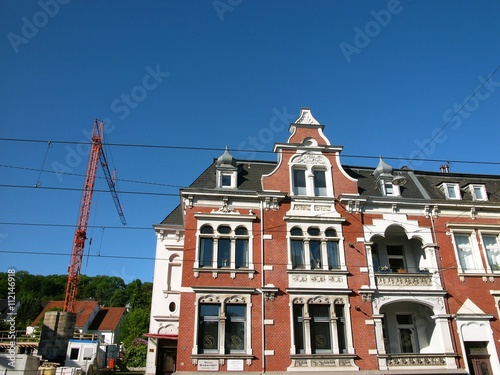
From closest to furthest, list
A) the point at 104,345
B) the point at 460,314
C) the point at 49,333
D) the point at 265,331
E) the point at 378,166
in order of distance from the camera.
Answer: the point at 265,331 < the point at 460,314 < the point at 378,166 < the point at 49,333 < the point at 104,345

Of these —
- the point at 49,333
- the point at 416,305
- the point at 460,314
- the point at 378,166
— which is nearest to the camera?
the point at 460,314

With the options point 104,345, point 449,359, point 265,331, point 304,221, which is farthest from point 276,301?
point 104,345

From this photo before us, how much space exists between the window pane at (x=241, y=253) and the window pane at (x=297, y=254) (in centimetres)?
246

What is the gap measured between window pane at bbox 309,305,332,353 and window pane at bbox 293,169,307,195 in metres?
6.24

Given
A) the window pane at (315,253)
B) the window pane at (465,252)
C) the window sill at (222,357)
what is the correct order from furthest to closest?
the window pane at (465,252)
the window pane at (315,253)
the window sill at (222,357)

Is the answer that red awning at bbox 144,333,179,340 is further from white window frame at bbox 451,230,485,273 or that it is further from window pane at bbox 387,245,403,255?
white window frame at bbox 451,230,485,273

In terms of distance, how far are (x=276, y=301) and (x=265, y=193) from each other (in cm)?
562

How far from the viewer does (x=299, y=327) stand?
18.2 meters

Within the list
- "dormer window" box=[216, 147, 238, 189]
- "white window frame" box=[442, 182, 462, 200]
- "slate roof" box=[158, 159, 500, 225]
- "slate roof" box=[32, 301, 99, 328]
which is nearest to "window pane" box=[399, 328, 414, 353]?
"slate roof" box=[158, 159, 500, 225]

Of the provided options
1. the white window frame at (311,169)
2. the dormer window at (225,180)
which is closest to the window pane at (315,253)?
the white window frame at (311,169)

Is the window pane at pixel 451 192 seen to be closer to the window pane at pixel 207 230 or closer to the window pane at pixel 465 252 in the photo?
the window pane at pixel 465 252

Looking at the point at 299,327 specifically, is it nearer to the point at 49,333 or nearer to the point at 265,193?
the point at 265,193

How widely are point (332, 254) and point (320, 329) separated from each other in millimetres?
3842

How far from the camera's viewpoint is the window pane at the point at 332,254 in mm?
19688
